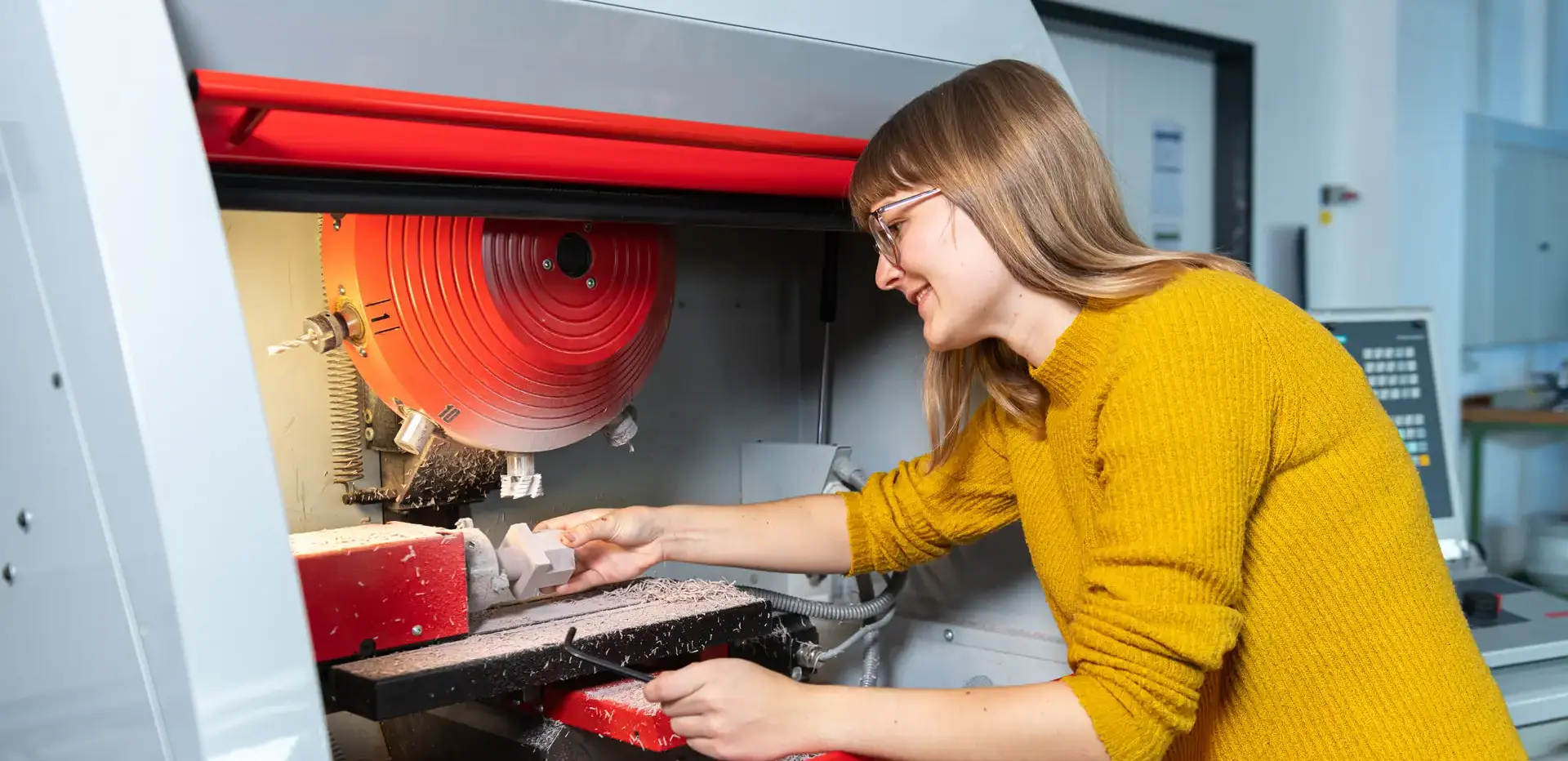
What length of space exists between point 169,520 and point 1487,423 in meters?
3.21

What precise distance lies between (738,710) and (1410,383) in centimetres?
161

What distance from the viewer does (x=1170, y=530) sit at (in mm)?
914

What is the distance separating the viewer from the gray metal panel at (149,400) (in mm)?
656

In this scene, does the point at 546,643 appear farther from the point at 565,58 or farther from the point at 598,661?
the point at 565,58

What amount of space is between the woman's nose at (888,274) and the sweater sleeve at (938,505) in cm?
27

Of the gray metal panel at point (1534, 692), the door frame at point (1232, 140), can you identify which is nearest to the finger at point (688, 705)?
the gray metal panel at point (1534, 692)

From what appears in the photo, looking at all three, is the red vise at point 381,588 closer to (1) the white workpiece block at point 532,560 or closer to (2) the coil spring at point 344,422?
(1) the white workpiece block at point 532,560

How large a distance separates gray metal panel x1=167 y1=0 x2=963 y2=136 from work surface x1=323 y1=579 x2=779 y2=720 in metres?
0.50

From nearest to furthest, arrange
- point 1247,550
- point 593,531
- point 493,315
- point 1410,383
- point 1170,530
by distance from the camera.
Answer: point 1170,530, point 1247,550, point 493,315, point 593,531, point 1410,383

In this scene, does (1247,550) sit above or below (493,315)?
below

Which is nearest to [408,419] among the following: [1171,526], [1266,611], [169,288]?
[169,288]

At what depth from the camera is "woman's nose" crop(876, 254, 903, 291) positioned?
115 centimetres

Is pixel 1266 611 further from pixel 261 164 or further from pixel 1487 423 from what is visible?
pixel 1487 423

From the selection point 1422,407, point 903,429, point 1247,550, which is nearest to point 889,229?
point 1247,550
